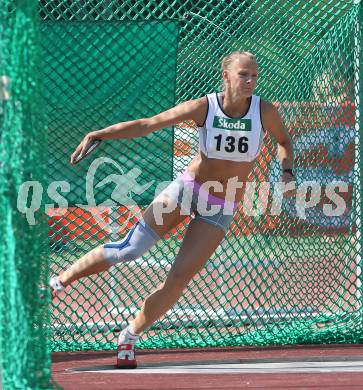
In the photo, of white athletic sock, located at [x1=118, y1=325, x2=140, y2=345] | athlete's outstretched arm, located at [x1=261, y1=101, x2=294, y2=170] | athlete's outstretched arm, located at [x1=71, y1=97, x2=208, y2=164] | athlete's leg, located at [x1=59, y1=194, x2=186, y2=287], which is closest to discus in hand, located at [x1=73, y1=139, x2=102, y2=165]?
athlete's outstretched arm, located at [x1=71, y1=97, x2=208, y2=164]

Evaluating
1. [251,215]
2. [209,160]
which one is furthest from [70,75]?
[251,215]

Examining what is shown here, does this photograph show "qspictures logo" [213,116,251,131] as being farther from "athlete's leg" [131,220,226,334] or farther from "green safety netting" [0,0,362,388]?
"green safety netting" [0,0,362,388]

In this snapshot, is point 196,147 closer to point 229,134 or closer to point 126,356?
point 229,134

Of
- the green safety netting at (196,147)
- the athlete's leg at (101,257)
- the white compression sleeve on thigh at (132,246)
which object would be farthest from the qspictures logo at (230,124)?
the green safety netting at (196,147)

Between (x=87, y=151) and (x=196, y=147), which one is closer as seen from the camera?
(x=87, y=151)

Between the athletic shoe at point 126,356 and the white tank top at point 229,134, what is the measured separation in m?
1.42

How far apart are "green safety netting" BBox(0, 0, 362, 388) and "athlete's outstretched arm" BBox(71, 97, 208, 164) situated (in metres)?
1.39

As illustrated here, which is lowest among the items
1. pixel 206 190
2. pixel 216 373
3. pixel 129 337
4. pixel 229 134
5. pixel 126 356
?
pixel 216 373

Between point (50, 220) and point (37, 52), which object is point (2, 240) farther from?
point (50, 220)

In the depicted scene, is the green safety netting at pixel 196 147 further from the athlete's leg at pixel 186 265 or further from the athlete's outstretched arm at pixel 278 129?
the athlete's outstretched arm at pixel 278 129

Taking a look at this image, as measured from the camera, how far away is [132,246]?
6.32 meters

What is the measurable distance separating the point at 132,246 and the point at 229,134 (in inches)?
38.2

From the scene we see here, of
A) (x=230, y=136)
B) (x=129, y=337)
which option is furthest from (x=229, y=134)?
(x=129, y=337)

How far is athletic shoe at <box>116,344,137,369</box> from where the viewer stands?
6.54m
